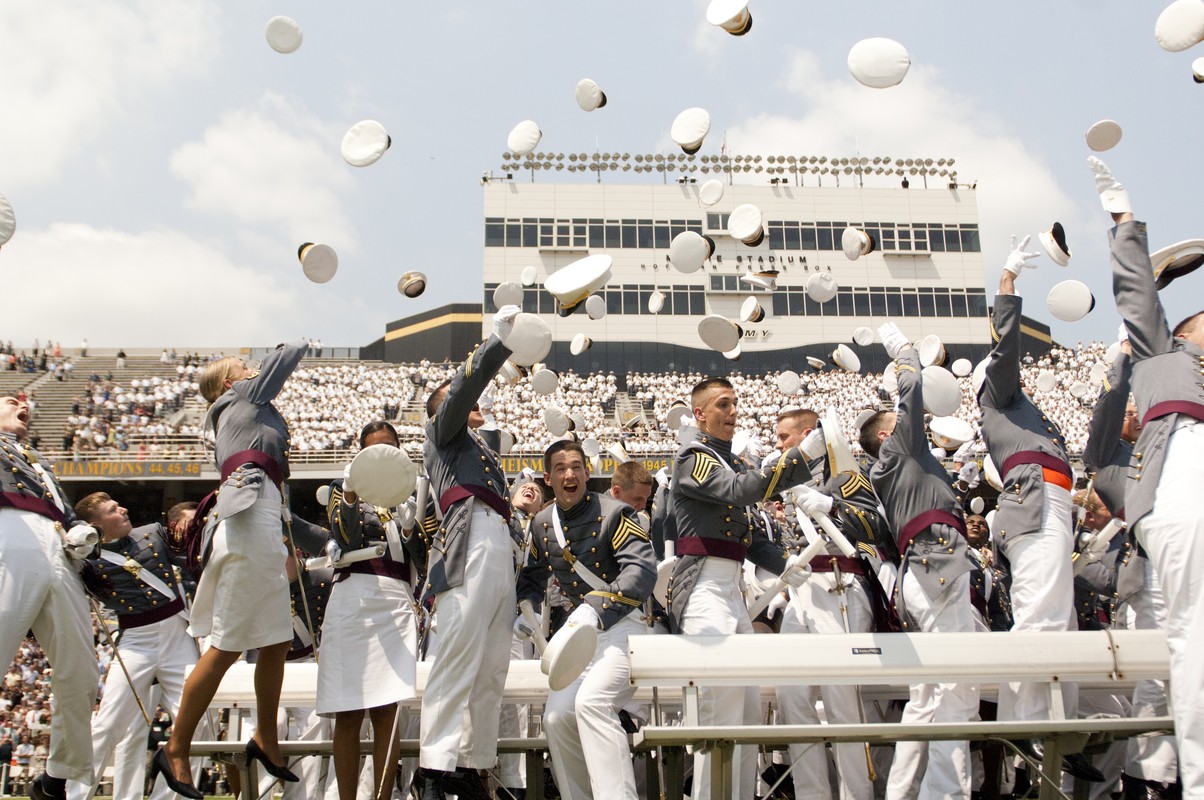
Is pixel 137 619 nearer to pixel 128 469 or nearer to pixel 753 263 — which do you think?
pixel 128 469

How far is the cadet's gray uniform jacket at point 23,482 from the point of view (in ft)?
18.0

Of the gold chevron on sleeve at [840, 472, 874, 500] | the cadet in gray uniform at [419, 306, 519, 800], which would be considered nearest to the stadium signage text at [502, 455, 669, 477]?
the gold chevron on sleeve at [840, 472, 874, 500]

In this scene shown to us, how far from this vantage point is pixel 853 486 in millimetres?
6945

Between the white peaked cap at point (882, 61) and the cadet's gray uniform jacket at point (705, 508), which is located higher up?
the white peaked cap at point (882, 61)

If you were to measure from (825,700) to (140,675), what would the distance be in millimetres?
4820

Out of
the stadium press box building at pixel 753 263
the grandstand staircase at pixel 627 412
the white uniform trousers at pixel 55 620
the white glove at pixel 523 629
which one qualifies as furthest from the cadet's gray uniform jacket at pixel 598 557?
the stadium press box building at pixel 753 263

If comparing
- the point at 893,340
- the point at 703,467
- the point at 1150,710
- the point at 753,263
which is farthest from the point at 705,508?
the point at 753,263

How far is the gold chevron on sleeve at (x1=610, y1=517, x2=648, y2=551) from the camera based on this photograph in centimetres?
615

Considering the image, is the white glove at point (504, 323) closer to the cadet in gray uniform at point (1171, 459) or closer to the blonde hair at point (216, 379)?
the blonde hair at point (216, 379)

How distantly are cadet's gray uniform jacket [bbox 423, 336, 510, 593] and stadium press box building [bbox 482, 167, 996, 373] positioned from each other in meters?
44.7

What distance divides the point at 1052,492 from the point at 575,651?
2894 millimetres

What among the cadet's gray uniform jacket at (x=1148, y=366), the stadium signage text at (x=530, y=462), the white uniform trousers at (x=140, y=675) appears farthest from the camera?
the stadium signage text at (x=530, y=462)

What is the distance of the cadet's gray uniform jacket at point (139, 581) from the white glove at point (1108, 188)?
6.73m

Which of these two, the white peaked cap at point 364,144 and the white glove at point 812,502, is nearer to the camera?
the white glove at point 812,502
